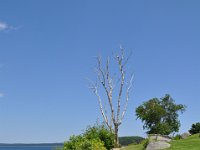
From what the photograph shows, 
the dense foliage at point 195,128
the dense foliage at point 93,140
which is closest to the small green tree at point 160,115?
the dense foliage at point 195,128

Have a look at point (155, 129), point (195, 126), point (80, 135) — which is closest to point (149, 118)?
point (155, 129)

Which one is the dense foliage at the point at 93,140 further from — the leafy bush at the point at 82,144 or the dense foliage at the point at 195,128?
the dense foliage at the point at 195,128

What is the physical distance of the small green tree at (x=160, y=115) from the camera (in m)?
74.8

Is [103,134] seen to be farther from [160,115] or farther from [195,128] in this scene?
[160,115]

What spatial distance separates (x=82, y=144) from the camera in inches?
1400

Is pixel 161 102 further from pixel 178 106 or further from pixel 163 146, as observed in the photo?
pixel 163 146

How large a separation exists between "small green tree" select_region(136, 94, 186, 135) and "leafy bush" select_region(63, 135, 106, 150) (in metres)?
35.0

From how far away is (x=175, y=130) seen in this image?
3162 inches

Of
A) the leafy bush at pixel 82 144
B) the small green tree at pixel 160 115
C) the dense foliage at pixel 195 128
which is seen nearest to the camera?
the leafy bush at pixel 82 144

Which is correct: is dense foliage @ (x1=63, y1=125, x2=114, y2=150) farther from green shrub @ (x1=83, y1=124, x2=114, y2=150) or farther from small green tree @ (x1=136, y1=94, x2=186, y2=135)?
small green tree @ (x1=136, y1=94, x2=186, y2=135)

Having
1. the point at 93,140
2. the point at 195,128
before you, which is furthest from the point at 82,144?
the point at 195,128

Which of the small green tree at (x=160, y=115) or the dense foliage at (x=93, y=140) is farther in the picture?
the small green tree at (x=160, y=115)

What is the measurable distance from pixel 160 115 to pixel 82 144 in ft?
141

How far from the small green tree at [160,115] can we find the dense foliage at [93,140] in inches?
1231
